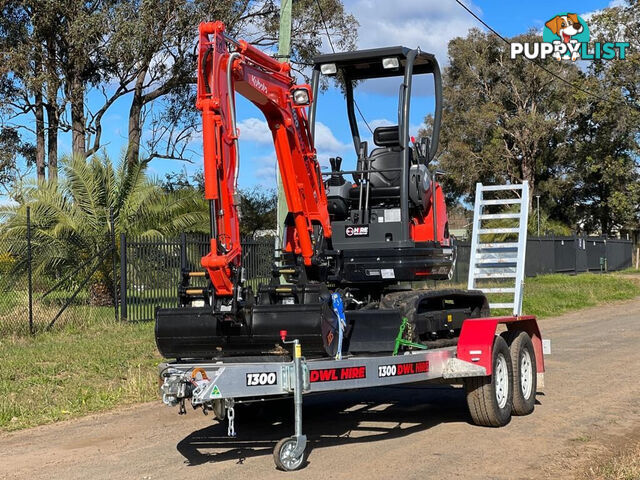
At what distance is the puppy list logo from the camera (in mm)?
42125

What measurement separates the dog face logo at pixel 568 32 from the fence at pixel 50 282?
94.0 feet

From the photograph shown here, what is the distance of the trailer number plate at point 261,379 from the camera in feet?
22.5

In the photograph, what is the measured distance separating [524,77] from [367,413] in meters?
48.6

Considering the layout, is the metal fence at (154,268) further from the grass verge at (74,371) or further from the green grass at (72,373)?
the green grass at (72,373)

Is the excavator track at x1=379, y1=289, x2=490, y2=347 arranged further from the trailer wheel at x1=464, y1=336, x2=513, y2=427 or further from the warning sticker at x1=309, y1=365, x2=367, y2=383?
the warning sticker at x1=309, y1=365, x2=367, y2=383

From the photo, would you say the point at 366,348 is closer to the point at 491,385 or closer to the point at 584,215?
the point at 491,385

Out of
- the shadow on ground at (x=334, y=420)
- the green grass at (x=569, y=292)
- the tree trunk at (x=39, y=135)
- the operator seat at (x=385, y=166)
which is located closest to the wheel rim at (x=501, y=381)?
the shadow on ground at (x=334, y=420)

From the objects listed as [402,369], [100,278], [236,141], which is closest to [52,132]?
[100,278]

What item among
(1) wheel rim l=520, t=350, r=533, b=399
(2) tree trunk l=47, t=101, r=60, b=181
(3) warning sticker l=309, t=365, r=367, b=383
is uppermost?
(2) tree trunk l=47, t=101, r=60, b=181

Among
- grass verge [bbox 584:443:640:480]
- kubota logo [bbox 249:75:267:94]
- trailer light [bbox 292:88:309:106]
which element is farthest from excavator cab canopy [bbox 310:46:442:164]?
grass verge [bbox 584:443:640:480]

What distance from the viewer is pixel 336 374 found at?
7.22m

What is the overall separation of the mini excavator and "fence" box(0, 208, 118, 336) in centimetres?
Result: 778

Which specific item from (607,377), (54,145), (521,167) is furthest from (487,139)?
(607,377)

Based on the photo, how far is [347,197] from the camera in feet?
32.8
